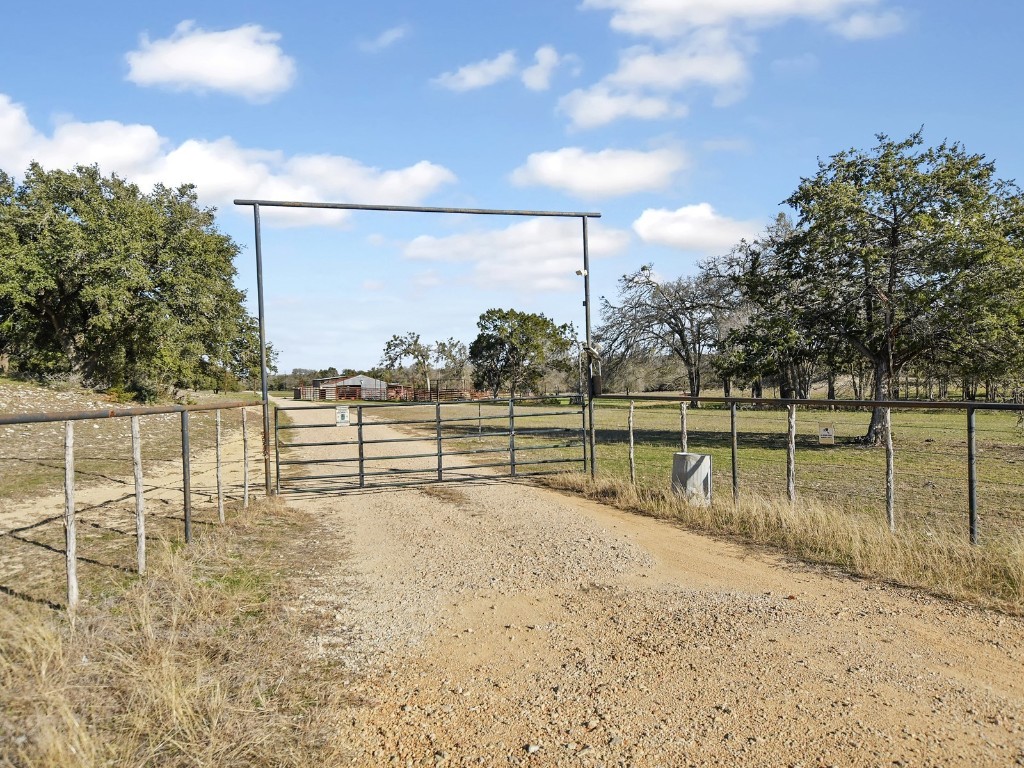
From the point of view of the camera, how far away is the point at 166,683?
3.79 meters

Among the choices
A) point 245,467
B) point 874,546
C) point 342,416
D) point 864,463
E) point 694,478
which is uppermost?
point 342,416

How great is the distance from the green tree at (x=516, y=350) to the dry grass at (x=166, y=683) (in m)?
52.7

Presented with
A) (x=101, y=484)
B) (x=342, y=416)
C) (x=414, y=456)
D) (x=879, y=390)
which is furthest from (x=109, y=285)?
(x=879, y=390)

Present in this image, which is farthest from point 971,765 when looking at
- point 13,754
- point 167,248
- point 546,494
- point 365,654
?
point 167,248

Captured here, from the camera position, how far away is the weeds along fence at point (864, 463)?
336 inches

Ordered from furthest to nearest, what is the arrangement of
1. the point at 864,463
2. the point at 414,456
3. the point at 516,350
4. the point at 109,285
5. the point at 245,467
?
the point at 516,350
the point at 109,285
the point at 864,463
the point at 414,456
the point at 245,467

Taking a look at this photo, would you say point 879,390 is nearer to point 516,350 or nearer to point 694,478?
point 694,478

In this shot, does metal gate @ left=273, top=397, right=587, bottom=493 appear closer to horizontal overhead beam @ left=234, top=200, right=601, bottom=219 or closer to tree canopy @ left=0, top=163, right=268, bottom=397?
horizontal overhead beam @ left=234, top=200, right=601, bottom=219

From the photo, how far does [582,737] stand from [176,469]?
14766mm

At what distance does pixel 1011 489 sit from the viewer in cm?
1179

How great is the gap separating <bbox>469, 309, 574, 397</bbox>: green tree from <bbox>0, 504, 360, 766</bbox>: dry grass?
52682 millimetres

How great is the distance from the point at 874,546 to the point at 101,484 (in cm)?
1321

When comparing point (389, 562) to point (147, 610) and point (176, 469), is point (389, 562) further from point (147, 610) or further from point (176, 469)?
point (176, 469)

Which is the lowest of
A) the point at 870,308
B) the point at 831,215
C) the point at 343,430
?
the point at 343,430
